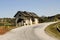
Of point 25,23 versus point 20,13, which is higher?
point 20,13

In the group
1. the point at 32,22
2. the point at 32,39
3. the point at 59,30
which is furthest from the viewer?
the point at 32,22

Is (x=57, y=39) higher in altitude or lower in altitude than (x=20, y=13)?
lower

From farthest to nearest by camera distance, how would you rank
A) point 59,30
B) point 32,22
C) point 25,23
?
1. point 32,22
2. point 25,23
3. point 59,30

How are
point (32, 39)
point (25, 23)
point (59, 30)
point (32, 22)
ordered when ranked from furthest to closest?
point (32, 22), point (25, 23), point (59, 30), point (32, 39)

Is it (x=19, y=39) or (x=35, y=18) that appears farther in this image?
(x=35, y=18)

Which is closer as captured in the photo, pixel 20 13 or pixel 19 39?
pixel 19 39

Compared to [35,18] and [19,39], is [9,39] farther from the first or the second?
[35,18]

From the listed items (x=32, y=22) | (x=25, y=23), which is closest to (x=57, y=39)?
(x=25, y=23)

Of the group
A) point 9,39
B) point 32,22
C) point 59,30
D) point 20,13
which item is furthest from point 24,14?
point 9,39

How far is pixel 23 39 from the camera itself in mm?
25109

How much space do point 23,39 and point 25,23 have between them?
87.9 feet

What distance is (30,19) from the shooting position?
2137 inches

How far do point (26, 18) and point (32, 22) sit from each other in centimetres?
455

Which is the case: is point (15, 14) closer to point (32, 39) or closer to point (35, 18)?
point (35, 18)
